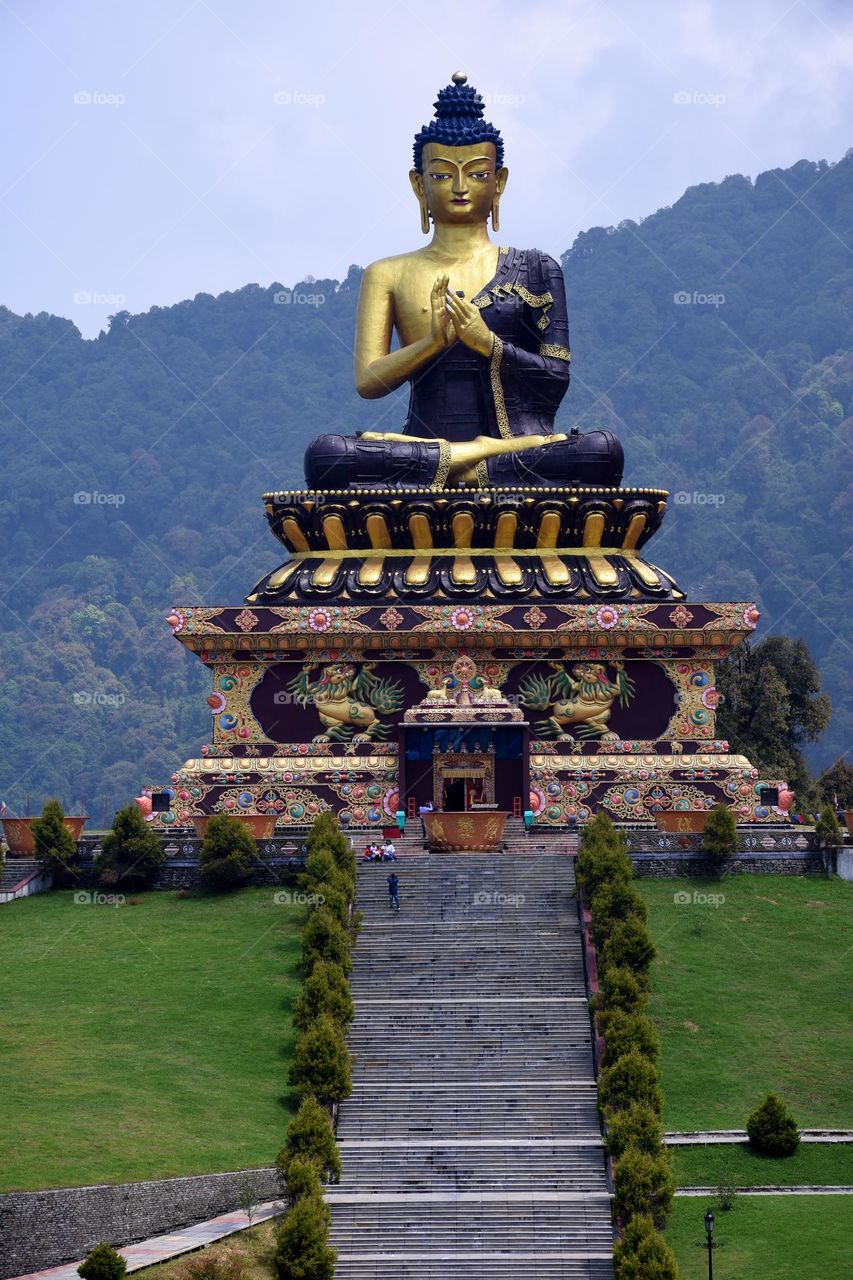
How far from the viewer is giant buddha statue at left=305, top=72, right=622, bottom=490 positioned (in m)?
30.2

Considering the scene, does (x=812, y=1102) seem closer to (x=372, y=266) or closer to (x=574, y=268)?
(x=372, y=266)

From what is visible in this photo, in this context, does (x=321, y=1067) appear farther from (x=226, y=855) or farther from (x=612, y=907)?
(x=226, y=855)

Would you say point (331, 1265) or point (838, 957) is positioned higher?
point (838, 957)

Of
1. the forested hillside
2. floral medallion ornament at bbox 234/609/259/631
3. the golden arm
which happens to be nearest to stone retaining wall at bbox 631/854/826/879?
floral medallion ornament at bbox 234/609/259/631

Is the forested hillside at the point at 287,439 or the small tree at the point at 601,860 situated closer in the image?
the small tree at the point at 601,860

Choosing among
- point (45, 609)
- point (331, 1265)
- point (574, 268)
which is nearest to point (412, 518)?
point (331, 1265)

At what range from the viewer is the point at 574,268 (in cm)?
9362

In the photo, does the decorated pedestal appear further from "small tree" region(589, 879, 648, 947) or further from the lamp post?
the lamp post

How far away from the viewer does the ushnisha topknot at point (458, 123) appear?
31.5m

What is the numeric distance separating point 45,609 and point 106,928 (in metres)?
53.1

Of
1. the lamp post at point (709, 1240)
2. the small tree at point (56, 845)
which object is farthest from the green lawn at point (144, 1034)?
the lamp post at point (709, 1240)

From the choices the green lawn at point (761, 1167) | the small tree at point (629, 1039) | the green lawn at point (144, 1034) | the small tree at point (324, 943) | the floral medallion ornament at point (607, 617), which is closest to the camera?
the green lawn at point (144, 1034)

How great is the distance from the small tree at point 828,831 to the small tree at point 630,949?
4.57m

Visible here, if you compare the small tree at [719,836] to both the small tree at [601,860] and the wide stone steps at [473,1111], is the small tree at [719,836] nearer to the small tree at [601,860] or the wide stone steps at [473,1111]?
the small tree at [601,860]
